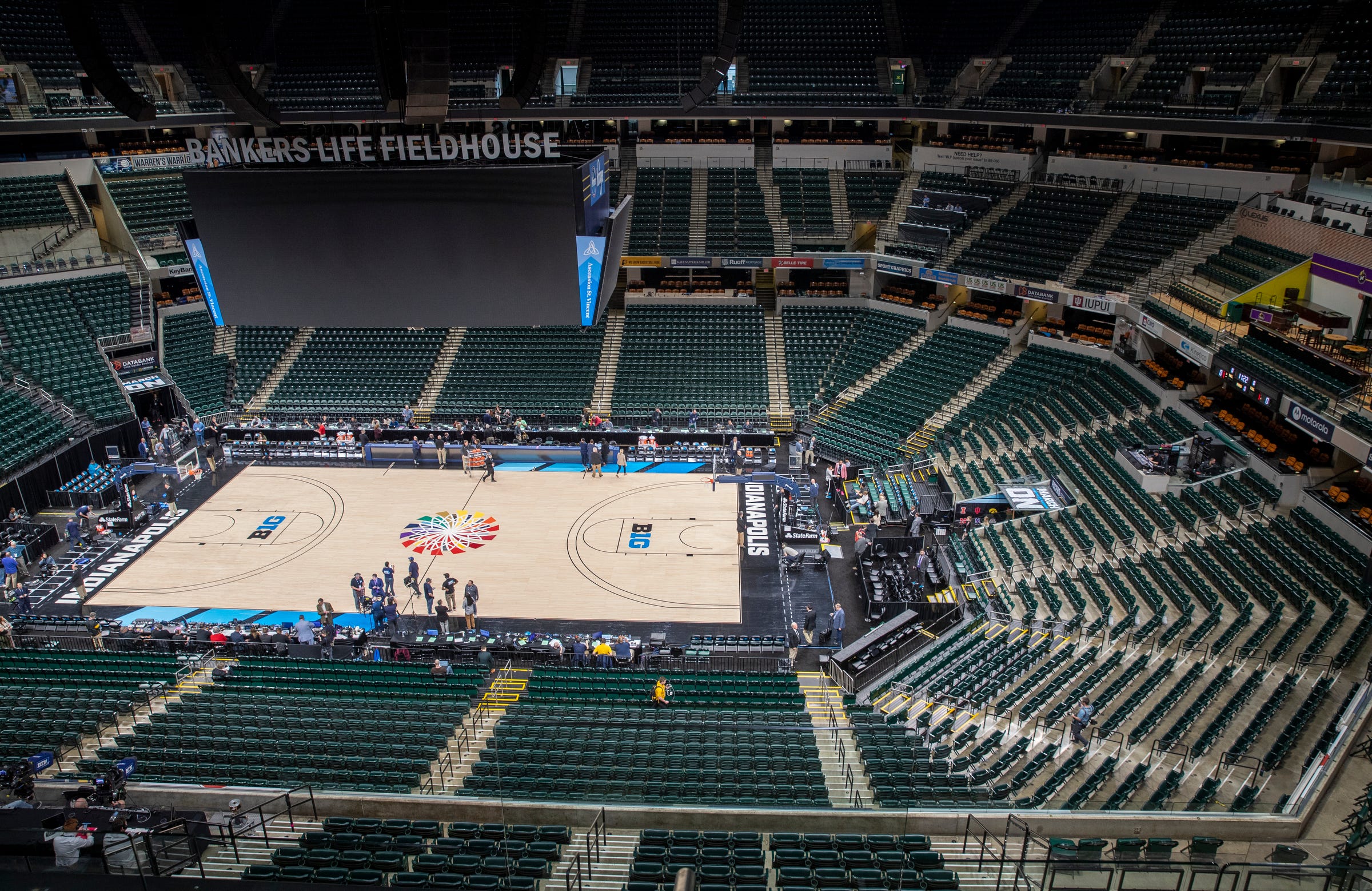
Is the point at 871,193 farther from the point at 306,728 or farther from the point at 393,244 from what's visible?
the point at 306,728

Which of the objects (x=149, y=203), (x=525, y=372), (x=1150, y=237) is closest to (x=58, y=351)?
(x=149, y=203)

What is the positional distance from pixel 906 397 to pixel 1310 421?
44.5ft

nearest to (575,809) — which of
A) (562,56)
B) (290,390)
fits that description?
(290,390)

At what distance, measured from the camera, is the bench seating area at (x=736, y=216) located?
124 feet

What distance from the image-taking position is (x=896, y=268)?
119ft

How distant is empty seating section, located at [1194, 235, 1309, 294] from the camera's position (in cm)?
2777

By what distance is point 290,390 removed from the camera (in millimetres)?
35844

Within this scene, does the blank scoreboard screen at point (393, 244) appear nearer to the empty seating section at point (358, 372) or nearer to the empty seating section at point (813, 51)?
the empty seating section at point (358, 372)

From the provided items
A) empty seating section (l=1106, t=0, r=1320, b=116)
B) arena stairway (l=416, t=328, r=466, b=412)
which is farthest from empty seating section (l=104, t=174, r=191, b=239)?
empty seating section (l=1106, t=0, r=1320, b=116)

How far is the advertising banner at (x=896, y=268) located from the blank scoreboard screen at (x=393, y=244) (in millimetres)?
22151

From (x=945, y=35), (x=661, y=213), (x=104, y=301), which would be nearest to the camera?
(x=104, y=301)

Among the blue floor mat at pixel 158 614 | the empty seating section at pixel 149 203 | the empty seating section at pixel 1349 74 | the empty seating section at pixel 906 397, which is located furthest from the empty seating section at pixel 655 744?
the empty seating section at pixel 149 203

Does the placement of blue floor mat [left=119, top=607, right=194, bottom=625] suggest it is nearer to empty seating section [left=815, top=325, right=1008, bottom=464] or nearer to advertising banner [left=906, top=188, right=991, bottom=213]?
empty seating section [left=815, top=325, right=1008, bottom=464]

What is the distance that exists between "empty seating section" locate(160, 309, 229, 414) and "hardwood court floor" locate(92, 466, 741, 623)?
503cm
